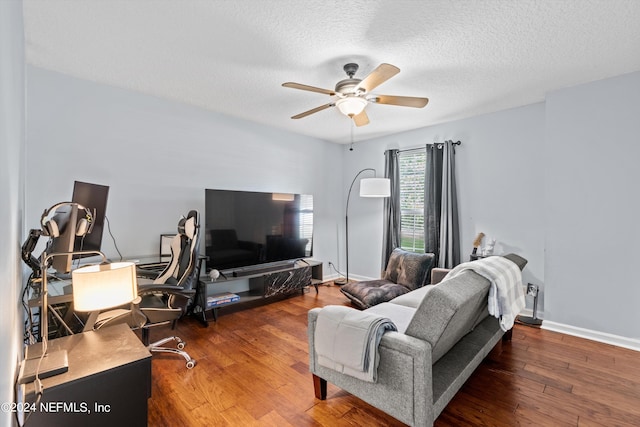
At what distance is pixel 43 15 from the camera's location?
198 centimetres

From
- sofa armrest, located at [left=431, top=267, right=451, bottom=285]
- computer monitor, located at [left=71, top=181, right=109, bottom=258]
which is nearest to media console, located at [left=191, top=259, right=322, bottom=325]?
computer monitor, located at [left=71, top=181, right=109, bottom=258]

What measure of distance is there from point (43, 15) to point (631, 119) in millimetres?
4878

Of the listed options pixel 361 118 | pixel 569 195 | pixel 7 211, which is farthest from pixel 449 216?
pixel 7 211

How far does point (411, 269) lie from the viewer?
402cm

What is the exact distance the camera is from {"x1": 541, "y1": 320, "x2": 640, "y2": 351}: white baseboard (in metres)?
2.83

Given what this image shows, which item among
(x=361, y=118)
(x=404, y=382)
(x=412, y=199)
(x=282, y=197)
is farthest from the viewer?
(x=412, y=199)

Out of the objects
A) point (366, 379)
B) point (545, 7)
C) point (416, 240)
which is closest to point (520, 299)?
point (366, 379)

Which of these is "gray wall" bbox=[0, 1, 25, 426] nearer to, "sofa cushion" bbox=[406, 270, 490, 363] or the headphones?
the headphones

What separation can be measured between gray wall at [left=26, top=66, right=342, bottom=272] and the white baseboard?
3854 millimetres

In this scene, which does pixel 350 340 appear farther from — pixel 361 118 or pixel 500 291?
pixel 361 118

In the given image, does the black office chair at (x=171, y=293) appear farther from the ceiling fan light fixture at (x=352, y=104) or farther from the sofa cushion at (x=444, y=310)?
the sofa cushion at (x=444, y=310)

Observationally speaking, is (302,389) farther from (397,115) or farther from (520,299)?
(397,115)

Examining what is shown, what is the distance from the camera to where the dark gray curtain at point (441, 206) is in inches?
163

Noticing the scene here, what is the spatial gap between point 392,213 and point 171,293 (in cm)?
345
